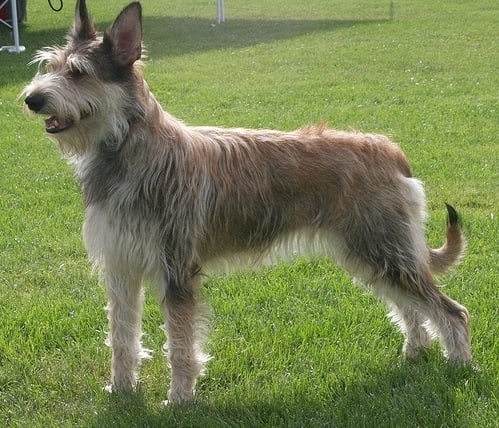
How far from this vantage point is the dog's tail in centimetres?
491

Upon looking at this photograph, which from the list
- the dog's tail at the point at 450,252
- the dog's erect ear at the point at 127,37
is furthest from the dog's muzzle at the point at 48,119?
the dog's tail at the point at 450,252

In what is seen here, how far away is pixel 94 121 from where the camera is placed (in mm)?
3973

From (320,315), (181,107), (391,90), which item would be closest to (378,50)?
(391,90)

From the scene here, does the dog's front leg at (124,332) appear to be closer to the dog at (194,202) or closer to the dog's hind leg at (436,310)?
the dog at (194,202)

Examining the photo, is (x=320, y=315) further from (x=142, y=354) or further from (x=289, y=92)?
(x=289, y=92)

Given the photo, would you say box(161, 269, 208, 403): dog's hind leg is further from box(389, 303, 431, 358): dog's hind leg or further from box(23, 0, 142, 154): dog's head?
box(389, 303, 431, 358): dog's hind leg

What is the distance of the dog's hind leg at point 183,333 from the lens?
4.20 meters

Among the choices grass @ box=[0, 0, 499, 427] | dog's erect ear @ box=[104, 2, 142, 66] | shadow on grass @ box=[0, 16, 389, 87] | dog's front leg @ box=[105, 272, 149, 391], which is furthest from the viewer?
shadow on grass @ box=[0, 16, 389, 87]

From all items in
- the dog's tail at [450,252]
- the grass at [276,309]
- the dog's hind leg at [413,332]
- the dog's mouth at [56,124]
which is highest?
the dog's mouth at [56,124]

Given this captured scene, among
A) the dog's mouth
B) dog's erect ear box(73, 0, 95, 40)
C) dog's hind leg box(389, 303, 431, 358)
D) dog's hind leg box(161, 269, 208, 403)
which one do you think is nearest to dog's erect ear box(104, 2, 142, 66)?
dog's erect ear box(73, 0, 95, 40)

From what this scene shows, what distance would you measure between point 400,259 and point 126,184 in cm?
168

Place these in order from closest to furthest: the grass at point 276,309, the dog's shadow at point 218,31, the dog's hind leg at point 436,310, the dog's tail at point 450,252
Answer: the grass at point 276,309, the dog's hind leg at point 436,310, the dog's tail at point 450,252, the dog's shadow at point 218,31

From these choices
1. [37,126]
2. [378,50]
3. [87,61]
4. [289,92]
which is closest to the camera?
[87,61]

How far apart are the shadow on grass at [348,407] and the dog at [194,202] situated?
0.18 m
